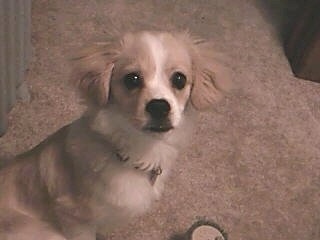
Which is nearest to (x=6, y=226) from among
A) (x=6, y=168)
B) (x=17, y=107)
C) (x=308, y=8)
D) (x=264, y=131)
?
(x=6, y=168)

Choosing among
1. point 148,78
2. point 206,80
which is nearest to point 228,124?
point 206,80

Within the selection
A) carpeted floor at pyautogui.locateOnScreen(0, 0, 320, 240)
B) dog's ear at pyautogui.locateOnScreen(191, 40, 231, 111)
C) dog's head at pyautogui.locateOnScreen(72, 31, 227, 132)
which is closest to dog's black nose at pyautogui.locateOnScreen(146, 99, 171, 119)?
dog's head at pyautogui.locateOnScreen(72, 31, 227, 132)

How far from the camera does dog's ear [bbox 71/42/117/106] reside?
42.7 inches

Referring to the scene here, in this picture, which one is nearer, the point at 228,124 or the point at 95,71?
the point at 95,71

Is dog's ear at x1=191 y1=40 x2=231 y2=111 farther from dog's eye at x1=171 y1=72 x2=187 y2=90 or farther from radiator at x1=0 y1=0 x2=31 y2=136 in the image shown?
radiator at x1=0 y1=0 x2=31 y2=136

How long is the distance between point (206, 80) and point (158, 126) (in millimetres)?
159

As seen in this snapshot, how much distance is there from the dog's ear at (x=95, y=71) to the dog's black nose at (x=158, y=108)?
0.11m

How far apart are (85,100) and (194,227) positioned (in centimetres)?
49

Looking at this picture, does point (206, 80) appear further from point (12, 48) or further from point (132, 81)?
point (12, 48)

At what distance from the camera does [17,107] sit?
1.70 meters

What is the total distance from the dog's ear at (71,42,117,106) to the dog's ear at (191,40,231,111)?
18 cm

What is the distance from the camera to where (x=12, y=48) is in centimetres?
138

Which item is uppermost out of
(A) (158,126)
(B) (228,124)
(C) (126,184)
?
(A) (158,126)

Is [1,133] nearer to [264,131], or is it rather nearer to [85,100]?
[85,100]
